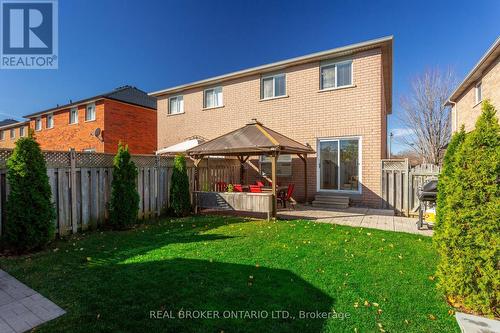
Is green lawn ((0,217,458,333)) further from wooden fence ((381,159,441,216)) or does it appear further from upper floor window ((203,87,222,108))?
upper floor window ((203,87,222,108))

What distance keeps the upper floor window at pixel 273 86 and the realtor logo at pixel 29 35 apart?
28.8 ft

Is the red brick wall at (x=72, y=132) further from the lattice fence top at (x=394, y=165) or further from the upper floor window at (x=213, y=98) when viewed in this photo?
the lattice fence top at (x=394, y=165)

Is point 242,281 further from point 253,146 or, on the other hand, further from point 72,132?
point 72,132

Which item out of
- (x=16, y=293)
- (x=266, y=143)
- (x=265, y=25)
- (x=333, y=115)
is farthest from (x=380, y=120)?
(x=16, y=293)

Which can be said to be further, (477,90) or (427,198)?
(477,90)

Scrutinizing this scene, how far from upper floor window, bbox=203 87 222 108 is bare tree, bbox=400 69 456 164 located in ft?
59.0

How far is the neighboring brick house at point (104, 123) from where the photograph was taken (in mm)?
19656

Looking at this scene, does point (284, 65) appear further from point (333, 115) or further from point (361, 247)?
point (361, 247)

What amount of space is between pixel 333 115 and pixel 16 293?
10991 millimetres

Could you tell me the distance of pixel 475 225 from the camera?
10.2ft

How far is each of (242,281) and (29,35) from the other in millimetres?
12191

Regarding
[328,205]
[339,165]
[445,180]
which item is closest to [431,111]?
[339,165]

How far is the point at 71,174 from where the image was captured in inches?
264

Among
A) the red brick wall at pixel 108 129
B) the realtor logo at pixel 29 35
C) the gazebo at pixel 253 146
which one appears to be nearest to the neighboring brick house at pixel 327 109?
the gazebo at pixel 253 146
